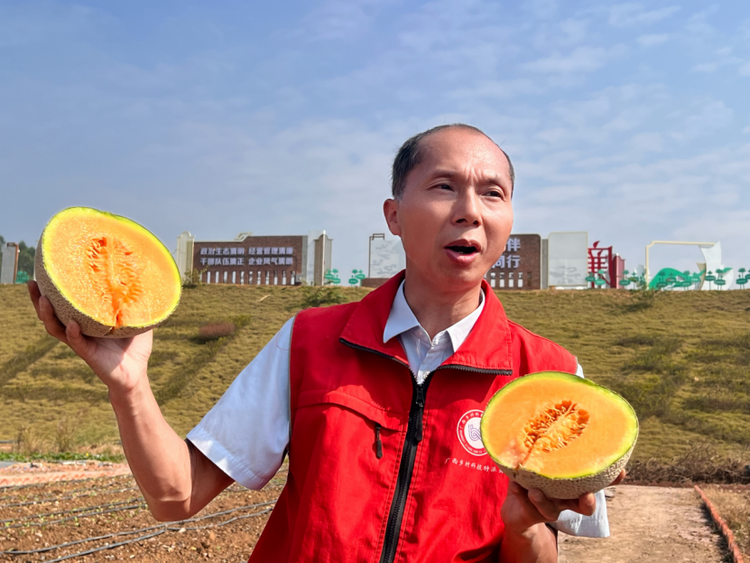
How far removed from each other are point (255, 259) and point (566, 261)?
41.9 ft

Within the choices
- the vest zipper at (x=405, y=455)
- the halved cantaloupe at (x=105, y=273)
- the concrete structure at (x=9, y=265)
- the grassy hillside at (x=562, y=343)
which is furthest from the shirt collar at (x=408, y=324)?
the concrete structure at (x=9, y=265)

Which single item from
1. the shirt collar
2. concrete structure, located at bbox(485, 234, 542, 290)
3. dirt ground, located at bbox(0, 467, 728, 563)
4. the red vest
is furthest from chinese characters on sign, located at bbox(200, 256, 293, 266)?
the red vest

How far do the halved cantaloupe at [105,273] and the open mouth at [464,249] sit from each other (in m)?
0.75

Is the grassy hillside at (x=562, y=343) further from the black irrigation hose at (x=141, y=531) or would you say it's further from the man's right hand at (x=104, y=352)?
the man's right hand at (x=104, y=352)

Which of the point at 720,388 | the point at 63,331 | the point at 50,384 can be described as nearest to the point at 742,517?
the point at 63,331

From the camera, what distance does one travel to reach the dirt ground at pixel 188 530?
504 cm

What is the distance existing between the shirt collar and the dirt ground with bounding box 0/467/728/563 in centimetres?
399

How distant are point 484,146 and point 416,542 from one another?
106cm

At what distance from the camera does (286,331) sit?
5.91 ft

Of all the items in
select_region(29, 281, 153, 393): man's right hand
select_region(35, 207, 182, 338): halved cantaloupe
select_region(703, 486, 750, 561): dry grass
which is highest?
select_region(35, 207, 182, 338): halved cantaloupe

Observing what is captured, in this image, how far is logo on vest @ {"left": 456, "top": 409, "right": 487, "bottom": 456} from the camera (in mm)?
1628

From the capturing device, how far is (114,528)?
568cm

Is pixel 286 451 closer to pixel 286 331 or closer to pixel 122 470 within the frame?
pixel 286 331

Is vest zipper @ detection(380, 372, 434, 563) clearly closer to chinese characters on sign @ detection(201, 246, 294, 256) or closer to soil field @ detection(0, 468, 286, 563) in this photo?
soil field @ detection(0, 468, 286, 563)
